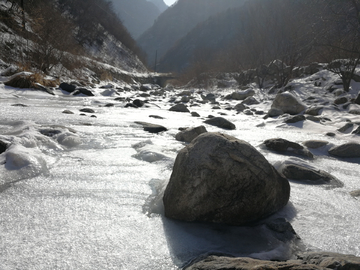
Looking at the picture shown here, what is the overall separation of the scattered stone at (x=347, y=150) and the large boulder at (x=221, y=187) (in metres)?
1.87

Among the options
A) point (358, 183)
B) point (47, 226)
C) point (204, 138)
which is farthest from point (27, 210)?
point (358, 183)

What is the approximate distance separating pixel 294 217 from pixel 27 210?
49.5 inches

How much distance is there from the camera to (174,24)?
99.4 m

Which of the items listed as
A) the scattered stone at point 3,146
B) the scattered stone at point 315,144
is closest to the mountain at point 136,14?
the scattered stone at point 315,144

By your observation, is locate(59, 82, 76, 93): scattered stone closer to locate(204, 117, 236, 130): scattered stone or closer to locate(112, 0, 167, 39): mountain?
locate(204, 117, 236, 130): scattered stone

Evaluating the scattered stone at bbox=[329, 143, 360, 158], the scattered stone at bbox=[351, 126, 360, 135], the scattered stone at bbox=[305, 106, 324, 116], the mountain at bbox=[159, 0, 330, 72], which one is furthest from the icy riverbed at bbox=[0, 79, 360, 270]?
the mountain at bbox=[159, 0, 330, 72]

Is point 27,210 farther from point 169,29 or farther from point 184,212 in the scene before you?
point 169,29

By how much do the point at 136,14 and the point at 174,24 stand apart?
4241cm

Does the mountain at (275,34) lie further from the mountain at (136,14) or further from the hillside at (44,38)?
the mountain at (136,14)

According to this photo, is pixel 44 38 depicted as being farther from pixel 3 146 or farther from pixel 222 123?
pixel 3 146

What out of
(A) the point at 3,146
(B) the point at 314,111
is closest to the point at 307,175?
(A) the point at 3,146

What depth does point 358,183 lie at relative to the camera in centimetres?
189

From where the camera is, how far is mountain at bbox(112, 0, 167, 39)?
12169 centimetres

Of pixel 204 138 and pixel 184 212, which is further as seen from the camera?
pixel 204 138
